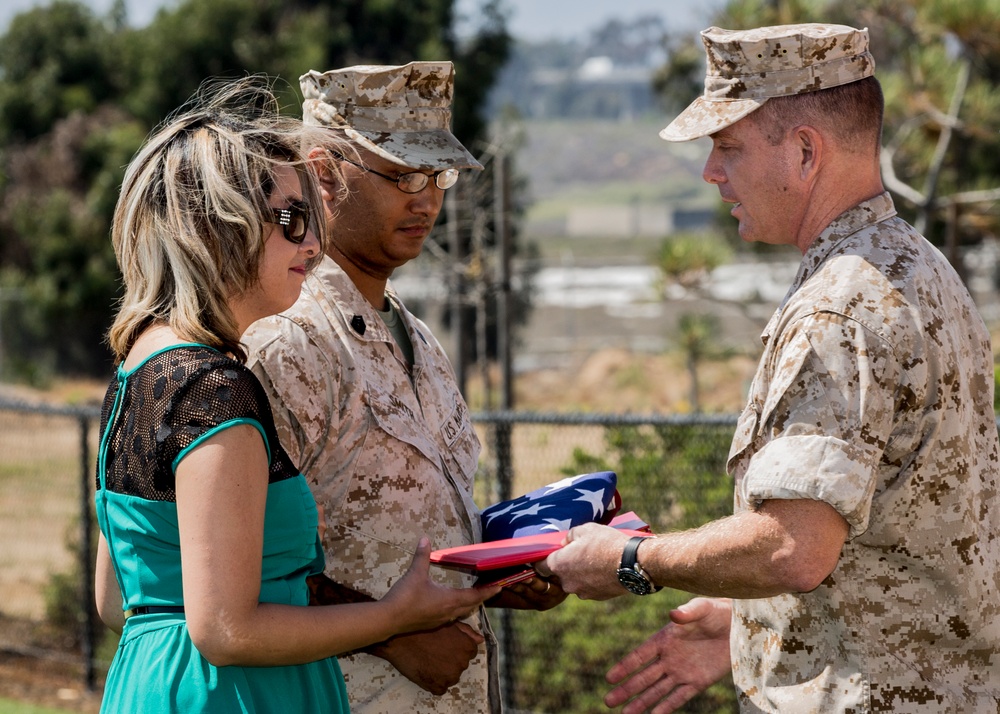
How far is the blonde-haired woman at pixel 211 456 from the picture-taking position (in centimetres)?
206

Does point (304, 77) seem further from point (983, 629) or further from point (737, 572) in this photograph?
point (983, 629)

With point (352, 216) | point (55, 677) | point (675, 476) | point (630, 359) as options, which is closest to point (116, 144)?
point (630, 359)

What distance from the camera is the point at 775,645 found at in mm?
2514

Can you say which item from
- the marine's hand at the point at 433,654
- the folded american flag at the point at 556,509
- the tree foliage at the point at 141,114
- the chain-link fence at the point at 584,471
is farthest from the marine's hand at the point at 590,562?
the tree foliage at the point at 141,114

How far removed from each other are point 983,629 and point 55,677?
644 cm

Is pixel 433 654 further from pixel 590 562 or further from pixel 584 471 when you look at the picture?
pixel 584 471

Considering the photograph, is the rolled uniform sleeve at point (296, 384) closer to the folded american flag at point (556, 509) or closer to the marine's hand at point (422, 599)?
the marine's hand at point (422, 599)

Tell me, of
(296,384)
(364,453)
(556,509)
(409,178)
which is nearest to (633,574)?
(556,509)

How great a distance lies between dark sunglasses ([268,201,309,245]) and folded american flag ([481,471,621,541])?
3.21 feet

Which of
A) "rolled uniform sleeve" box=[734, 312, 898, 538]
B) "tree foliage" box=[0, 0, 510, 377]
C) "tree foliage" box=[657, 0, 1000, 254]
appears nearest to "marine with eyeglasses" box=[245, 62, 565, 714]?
"rolled uniform sleeve" box=[734, 312, 898, 538]

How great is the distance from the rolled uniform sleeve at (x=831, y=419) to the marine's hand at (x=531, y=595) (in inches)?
32.7

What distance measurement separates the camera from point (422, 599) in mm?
2443

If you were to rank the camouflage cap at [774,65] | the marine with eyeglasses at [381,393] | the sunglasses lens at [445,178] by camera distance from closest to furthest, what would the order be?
the camouflage cap at [774,65] → the marine with eyeglasses at [381,393] → the sunglasses lens at [445,178]

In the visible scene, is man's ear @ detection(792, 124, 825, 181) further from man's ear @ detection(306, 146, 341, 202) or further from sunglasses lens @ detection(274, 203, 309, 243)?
man's ear @ detection(306, 146, 341, 202)
